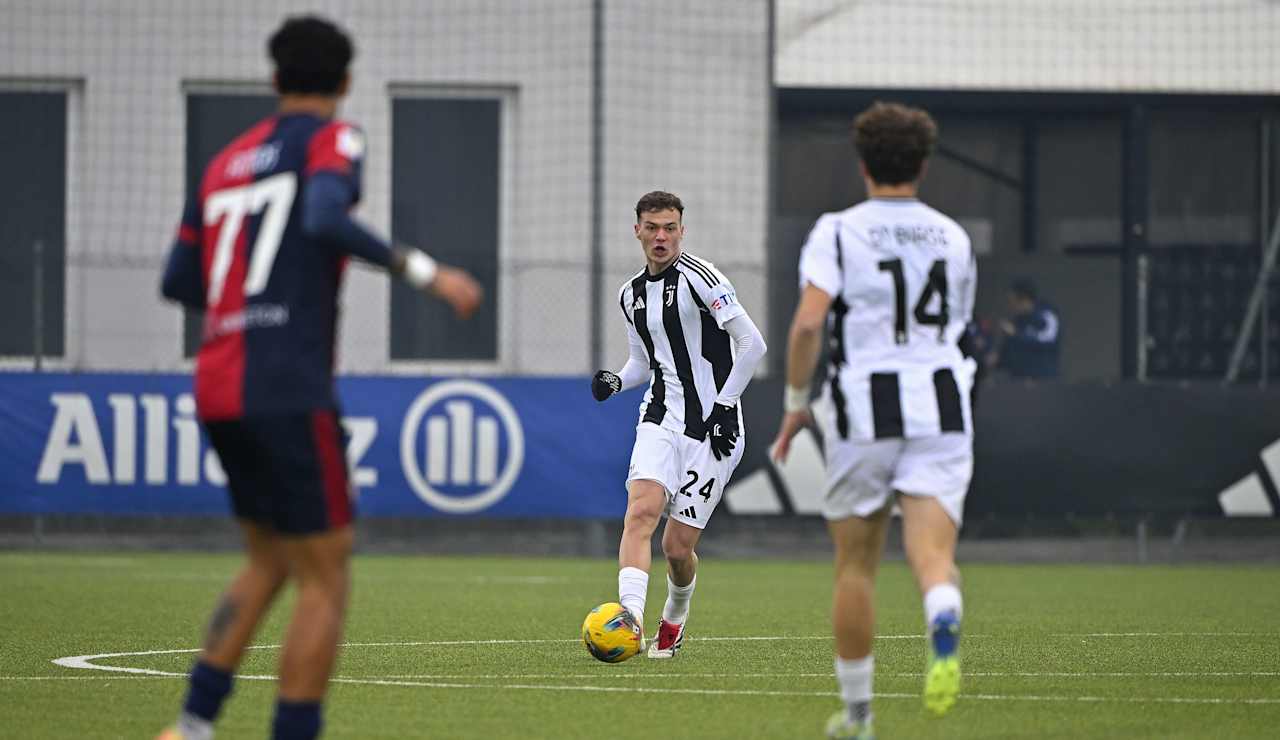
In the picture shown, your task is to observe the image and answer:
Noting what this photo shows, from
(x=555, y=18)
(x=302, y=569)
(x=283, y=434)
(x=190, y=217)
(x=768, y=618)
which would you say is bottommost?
(x=768, y=618)

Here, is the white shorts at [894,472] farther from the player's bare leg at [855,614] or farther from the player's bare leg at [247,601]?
the player's bare leg at [247,601]

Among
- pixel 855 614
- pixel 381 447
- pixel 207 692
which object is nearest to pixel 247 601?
pixel 207 692

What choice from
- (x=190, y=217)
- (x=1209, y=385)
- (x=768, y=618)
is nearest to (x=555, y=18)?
(x=1209, y=385)

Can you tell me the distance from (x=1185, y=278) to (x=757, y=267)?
3.84 m

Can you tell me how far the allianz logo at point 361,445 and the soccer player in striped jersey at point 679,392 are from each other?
8.23 metres

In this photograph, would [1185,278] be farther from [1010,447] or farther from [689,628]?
[689,628]

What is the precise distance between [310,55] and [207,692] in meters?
1.68

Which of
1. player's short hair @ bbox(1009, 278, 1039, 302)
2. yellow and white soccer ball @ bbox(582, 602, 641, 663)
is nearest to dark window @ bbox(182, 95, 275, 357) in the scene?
player's short hair @ bbox(1009, 278, 1039, 302)

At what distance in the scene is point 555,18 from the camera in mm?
22484

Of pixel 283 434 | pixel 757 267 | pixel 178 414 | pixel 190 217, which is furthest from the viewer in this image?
pixel 757 267

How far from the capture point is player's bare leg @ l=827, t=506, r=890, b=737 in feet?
21.5

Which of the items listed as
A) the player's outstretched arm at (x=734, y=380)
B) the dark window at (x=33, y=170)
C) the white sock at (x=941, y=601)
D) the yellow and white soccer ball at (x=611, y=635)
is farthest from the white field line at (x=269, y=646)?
the dark window at (x=33, y=170)

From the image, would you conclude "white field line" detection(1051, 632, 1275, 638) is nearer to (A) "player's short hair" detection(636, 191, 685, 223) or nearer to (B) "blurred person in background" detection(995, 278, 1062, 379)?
(A) "player's short hair" detection(636, 191, 685, 223)

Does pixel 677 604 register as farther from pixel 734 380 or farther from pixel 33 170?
pixel 33 170
